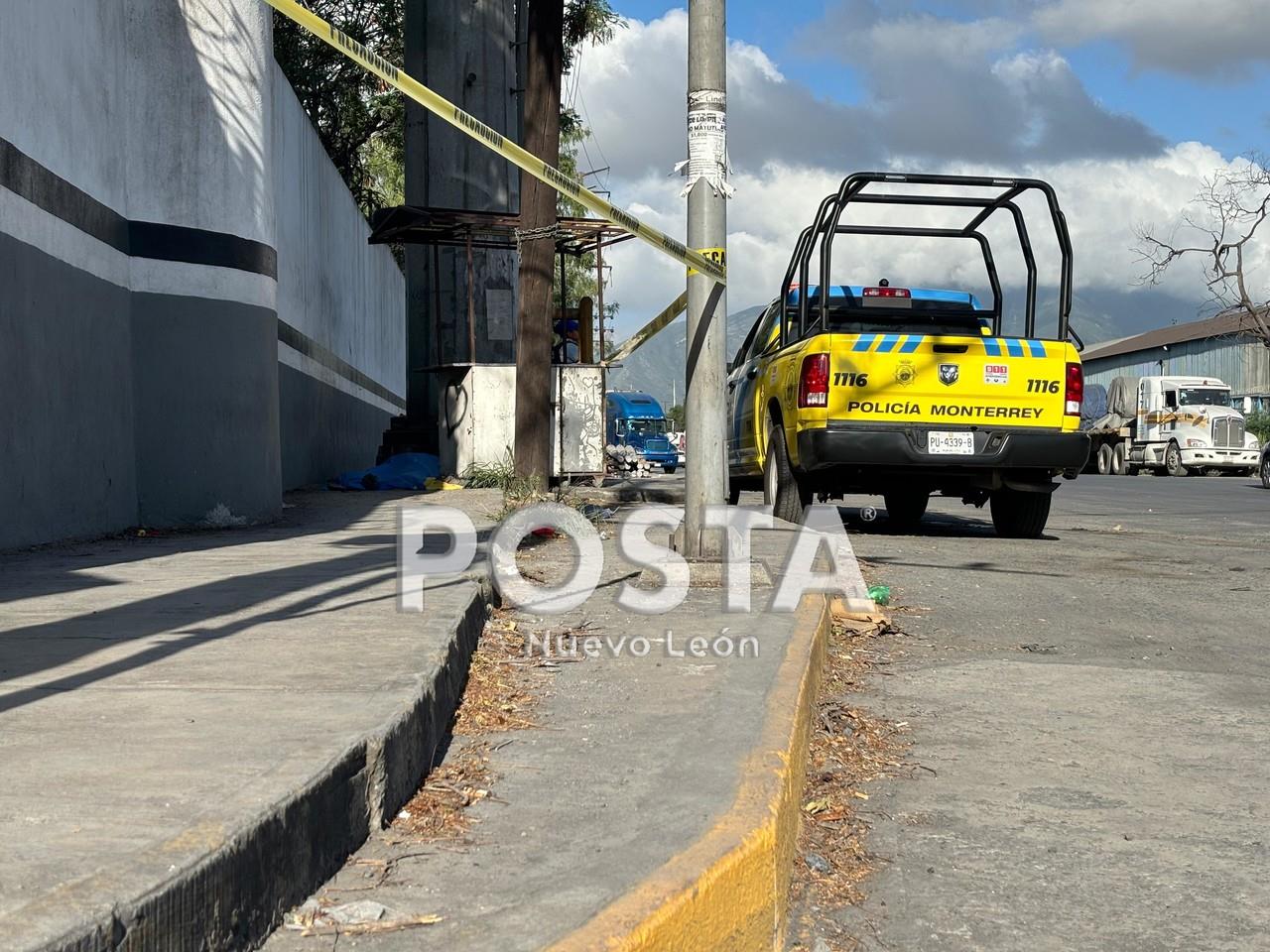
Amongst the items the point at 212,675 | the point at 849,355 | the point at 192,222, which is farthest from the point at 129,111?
the point at 212,675

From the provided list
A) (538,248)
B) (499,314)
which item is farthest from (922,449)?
(499,314)

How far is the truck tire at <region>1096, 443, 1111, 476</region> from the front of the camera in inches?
1548

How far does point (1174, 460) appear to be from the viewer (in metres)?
36.0

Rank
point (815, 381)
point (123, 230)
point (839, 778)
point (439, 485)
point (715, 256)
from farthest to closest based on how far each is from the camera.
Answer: point (439, 485)
point (815, 381)
point (123, 230)
point (715, 256)
point (839, 778)

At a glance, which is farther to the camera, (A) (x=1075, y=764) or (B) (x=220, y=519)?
(B) (x=220, y=519)

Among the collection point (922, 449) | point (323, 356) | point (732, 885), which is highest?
point (323, 356)

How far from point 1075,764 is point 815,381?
18.6 feet

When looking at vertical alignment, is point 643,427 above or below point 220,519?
above

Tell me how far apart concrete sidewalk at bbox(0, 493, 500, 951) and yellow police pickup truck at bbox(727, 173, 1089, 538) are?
4.59 meters

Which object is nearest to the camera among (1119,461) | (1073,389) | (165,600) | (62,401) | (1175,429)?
(165,600)

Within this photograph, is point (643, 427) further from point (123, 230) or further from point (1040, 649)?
point (1040, 649)

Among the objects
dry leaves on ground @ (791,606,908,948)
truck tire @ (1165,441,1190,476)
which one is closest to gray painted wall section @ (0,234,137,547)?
dry leaves on ground @ (791,606,908,948)

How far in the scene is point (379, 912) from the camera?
8.08ft

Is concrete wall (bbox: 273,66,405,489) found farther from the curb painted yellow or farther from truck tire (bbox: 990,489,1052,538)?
the curb painted yellow
